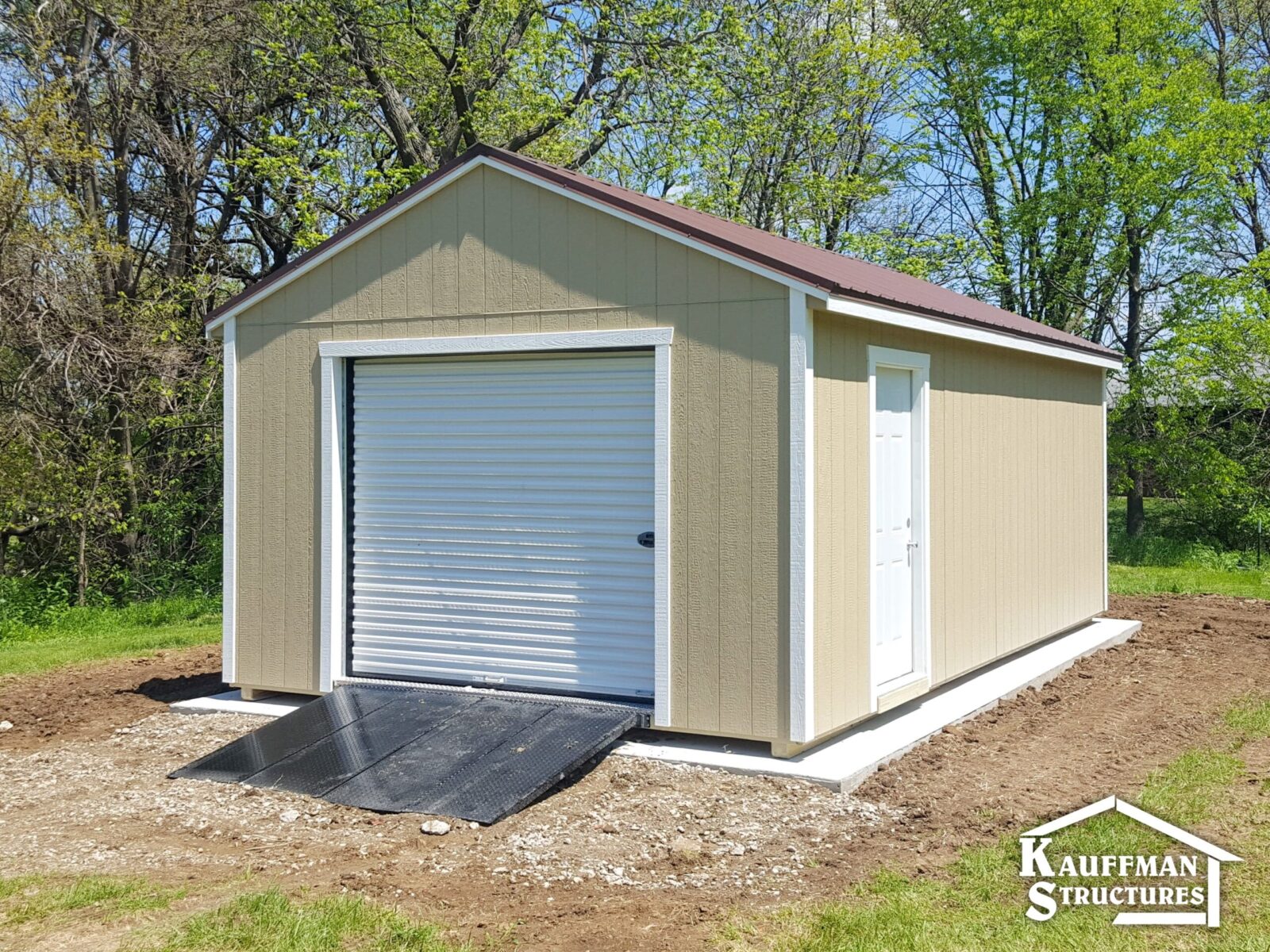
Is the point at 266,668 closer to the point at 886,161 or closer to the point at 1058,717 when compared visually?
the point at 1058,717

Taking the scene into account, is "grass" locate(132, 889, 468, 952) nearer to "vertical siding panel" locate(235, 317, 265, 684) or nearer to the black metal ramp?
the black metal ramp

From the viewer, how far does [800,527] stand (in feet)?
19.4

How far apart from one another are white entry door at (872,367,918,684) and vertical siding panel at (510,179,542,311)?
1.98 m

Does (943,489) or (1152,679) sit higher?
(943,489)

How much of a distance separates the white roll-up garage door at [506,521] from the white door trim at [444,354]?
0.36 feet

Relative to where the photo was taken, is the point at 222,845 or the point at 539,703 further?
the point at 539,703

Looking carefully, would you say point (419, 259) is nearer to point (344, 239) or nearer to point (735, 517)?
point (344, 239)

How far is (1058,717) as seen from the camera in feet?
24.3

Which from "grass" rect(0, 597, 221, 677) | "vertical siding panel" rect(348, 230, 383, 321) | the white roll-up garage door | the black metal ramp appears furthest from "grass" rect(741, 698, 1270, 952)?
"grass" rect(0, 597, 221, 677)

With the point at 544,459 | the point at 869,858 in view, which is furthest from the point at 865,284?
the point at 869,858

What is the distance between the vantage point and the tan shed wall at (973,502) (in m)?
6.20

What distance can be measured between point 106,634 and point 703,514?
24.5ft

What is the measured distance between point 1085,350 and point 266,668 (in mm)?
6853

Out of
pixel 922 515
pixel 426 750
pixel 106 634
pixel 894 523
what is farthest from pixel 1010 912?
pixel 106 634
